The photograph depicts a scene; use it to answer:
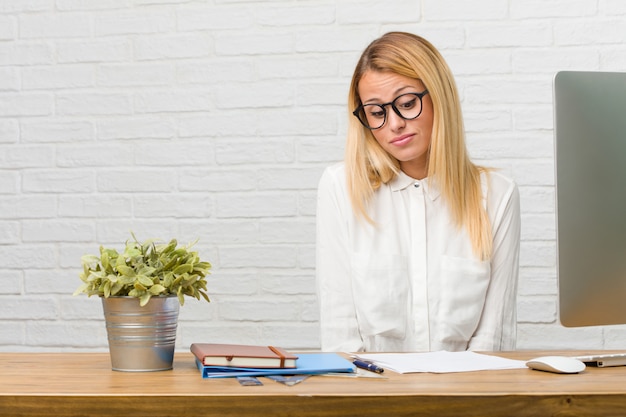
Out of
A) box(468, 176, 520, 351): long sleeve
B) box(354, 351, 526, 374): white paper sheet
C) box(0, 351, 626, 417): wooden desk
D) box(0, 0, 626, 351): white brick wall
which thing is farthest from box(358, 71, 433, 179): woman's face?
box(0, 351, 626, 417): wooden desk

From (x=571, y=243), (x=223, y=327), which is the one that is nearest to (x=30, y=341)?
(x=223, y=327)

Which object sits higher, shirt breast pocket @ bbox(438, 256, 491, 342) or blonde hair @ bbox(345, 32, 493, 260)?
blonde hair @ bbox(345, 32, 493, 260)

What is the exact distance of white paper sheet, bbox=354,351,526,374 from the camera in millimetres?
1349

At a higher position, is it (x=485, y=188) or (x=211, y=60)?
(x=211, y=60)

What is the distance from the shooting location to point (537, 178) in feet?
8.44

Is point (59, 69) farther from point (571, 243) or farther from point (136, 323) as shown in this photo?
point (571, 243)

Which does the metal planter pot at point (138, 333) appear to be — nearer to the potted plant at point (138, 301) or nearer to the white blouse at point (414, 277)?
the potted plant at point (138, 301)

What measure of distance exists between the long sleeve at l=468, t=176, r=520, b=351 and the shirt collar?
16 centimetres

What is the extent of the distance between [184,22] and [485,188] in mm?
1182

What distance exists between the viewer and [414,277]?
2107 millimetres

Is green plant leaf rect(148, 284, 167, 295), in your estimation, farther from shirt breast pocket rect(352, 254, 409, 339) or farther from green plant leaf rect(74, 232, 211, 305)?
shirt breast pocket rect(352, 254, 409, 339)

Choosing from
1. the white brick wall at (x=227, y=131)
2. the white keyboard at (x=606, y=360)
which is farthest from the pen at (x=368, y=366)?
the white brick wall at (x=227, y=131)

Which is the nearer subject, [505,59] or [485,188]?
[485,188]

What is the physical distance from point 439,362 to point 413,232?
74 centimetres
